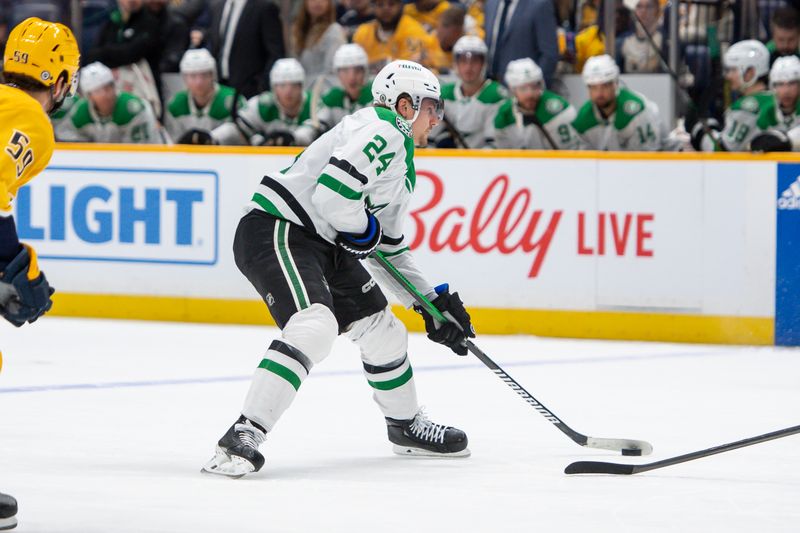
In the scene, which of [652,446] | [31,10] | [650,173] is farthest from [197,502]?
[31,10]

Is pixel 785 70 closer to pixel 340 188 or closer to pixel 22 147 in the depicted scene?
pixel 340 188

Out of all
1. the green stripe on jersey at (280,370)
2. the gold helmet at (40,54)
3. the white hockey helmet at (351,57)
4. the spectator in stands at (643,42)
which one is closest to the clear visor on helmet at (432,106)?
the green stripe on jersey at (280,370)

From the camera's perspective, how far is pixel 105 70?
9305mm

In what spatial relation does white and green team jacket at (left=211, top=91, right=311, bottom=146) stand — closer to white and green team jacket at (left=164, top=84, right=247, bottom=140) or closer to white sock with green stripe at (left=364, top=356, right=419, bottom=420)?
white and green team jacket at (left=164, top=84, right=247, bottom=140)

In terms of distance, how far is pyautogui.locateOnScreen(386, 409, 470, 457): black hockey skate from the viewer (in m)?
4.63

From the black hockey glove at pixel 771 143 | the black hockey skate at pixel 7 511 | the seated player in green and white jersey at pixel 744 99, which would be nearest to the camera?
the black hockey skate at pixel 7 511

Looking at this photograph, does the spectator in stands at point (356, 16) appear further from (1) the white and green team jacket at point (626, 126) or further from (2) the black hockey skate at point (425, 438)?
(2) the black hockey skate at point (425, 438)

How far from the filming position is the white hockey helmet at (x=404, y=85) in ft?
14.6

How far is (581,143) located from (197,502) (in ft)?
16.6

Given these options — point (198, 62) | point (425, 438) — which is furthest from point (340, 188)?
point (198, 62)

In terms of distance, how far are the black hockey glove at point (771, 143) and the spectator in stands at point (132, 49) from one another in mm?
4093

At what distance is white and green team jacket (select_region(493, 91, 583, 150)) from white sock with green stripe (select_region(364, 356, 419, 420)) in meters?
3.91

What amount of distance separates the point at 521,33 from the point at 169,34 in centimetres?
248

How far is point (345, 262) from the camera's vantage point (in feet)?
15.1
